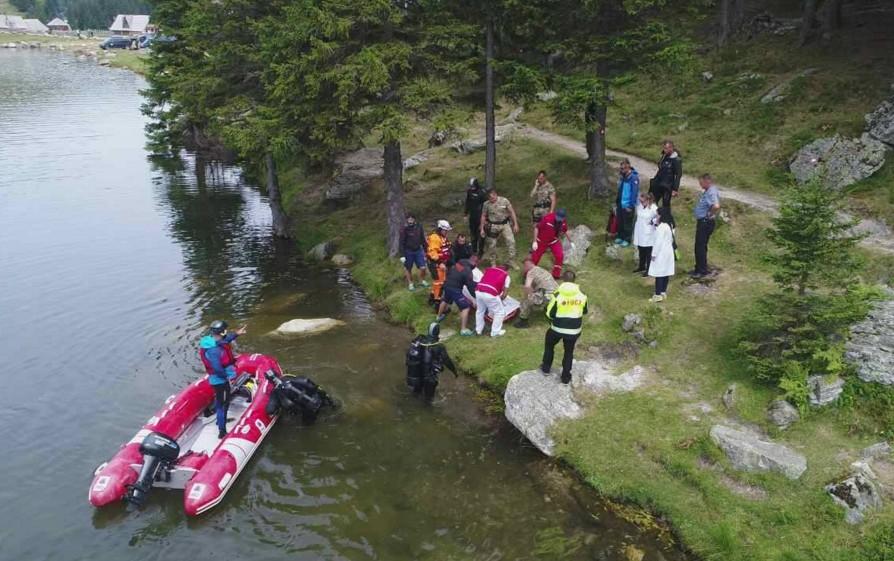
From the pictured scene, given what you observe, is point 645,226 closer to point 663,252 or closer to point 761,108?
point 663,252

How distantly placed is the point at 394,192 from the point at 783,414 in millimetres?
14299

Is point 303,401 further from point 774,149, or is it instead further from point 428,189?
point 774,149

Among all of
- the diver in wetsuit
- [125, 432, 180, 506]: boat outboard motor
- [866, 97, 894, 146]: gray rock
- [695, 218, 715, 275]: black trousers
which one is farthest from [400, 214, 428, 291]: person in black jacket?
[866, 97, 894, 146]: gray rock

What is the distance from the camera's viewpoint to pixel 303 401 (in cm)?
1327

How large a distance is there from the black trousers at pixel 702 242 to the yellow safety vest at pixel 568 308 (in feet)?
16.1

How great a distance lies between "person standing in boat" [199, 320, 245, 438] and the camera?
12.7 meters

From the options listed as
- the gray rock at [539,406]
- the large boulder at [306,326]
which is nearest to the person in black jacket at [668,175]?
the gray rock at [539,406]

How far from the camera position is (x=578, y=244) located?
61.5 ft

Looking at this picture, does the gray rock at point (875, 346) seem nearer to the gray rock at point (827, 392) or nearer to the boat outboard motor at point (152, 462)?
the gray rock at point (827, 392)

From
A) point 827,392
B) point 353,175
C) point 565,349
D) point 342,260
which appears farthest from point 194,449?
point 353,175

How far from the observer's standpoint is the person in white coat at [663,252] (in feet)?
48.9

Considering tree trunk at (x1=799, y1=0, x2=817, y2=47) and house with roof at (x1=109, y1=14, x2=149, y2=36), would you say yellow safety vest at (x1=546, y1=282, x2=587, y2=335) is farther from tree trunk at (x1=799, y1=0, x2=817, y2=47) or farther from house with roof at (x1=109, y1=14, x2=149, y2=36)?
house with roof at (x1=109, y1=14, x2=149, y2=36)

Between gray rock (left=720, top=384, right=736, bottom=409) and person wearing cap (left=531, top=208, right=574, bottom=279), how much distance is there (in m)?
6.10

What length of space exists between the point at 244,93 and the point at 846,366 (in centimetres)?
2234
